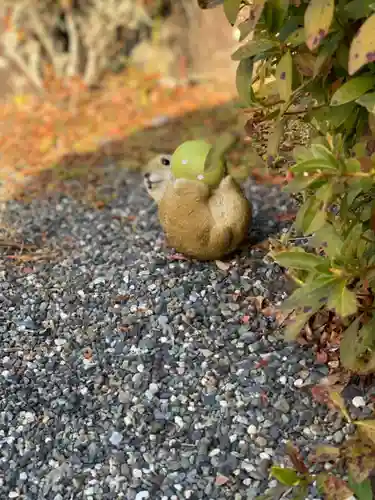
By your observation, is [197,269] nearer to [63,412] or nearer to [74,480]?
[63,412]


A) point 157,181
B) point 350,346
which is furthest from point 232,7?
point 157,181

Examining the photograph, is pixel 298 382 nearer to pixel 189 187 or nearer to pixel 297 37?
pixel 189 187

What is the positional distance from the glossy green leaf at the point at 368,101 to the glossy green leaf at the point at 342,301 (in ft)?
1.18

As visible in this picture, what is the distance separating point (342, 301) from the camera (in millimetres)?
1401

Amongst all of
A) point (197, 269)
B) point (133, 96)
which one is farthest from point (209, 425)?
point (133, 96)

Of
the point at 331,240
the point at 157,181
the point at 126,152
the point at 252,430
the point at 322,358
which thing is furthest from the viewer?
the point at 126,152

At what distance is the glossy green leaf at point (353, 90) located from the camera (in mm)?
1378

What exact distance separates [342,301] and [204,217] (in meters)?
0.94

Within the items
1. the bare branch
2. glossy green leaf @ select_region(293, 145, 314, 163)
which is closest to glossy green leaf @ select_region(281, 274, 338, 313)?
glossy green leaf @ select_region(293, 145, 314, 163)

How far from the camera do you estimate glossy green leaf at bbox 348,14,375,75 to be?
121 cm

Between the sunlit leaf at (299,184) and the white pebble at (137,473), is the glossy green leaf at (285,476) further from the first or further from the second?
the sunlit leaf at (299,184)

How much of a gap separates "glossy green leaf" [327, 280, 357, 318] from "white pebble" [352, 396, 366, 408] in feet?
1.53

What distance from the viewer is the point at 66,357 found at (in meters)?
2.05

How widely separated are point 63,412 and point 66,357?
0.70ft
